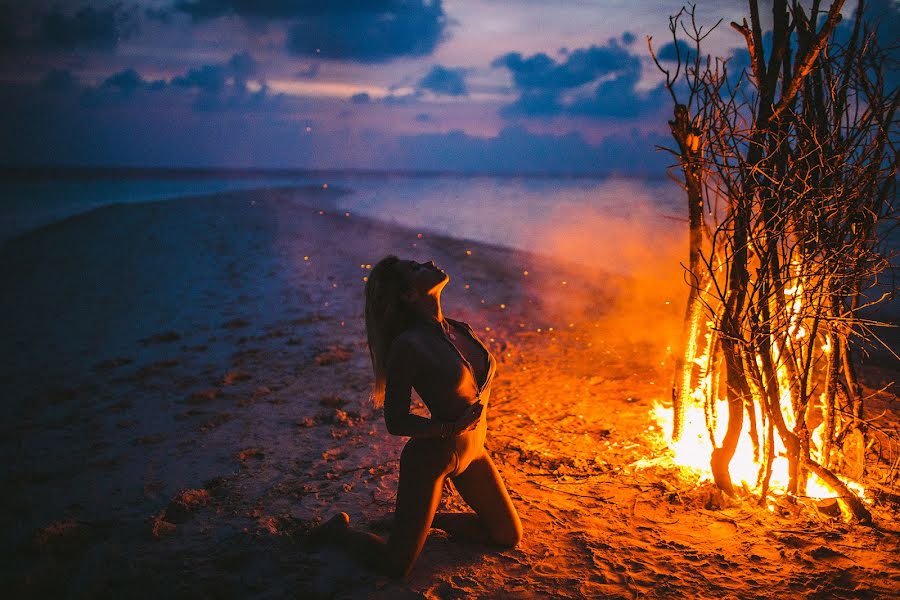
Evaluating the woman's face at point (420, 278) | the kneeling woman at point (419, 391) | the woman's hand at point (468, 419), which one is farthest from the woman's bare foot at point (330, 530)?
the woman's face at point (420, 278)

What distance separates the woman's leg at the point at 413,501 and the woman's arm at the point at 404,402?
0.39ft

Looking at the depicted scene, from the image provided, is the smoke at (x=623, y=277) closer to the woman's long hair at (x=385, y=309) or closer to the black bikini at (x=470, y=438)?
the black bikini at (x=470, y=438)

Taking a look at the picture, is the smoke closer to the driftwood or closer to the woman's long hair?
the driftwood

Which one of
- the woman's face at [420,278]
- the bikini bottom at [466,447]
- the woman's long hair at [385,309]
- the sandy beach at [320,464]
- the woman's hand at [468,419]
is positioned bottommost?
the sandy beach at [320,464]

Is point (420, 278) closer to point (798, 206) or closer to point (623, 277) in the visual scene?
point (798, 206)

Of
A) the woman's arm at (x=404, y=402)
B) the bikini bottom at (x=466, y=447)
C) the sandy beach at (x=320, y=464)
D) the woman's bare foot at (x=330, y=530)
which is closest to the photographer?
the woman's arm at (x=404, y=402)

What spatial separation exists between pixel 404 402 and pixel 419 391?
0.12m

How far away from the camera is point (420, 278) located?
277 cm

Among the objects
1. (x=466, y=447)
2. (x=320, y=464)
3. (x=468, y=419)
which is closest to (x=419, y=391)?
(x=468, y=419)

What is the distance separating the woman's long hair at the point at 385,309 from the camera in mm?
2795

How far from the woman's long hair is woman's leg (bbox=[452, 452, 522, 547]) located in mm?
719

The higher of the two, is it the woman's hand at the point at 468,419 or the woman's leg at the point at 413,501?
the woman's hand at the point at 468,419

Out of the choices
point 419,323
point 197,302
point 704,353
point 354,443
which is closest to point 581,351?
point 704,353

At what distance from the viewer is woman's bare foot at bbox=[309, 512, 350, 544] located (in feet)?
10.3
